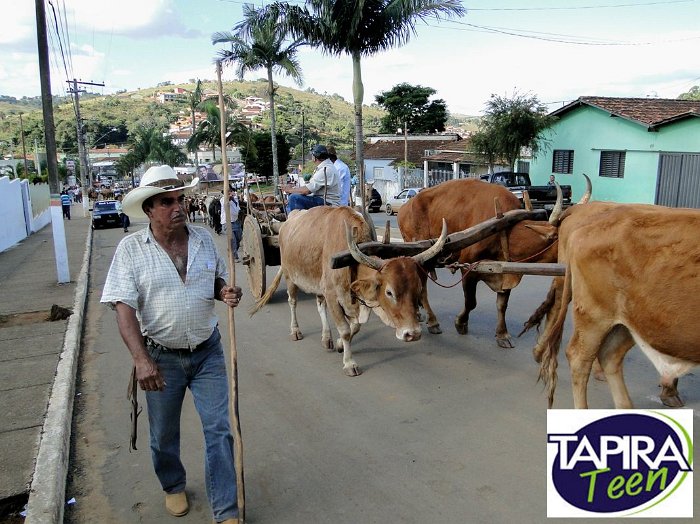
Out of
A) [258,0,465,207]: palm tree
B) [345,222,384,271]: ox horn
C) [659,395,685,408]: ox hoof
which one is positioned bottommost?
[659,395,685,408]: ox hoof

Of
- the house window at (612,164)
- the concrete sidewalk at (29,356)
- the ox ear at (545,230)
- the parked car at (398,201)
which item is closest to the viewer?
the concrete sidewalk at (29,356)

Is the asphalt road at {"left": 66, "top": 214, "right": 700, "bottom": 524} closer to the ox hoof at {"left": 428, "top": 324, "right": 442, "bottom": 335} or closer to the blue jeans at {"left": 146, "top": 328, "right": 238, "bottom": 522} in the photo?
the ox hoof at {"left": 428, "top": 324, "right": 442, "bottom": 335}

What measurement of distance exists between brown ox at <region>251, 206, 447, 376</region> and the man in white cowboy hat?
180 centimetres

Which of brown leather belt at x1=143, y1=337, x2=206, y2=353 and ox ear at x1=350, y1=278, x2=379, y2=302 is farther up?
brown leather belt at x1=143, y1=337, x2=206, y2=353

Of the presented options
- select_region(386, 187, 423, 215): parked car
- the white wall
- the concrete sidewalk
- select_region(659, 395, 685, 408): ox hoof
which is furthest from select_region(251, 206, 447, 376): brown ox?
select_region(386, 187, 423, 215): parked car

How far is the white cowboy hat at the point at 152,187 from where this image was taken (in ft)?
10.5

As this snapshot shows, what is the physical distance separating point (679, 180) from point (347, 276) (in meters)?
17.0

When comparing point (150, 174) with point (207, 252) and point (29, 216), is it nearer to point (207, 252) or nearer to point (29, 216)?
point (207, 252)

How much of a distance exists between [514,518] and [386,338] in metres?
3.68

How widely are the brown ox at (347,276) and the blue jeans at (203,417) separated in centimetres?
179

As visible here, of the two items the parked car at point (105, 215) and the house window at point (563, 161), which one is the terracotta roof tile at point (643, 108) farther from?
the parked car at point (105, 215)

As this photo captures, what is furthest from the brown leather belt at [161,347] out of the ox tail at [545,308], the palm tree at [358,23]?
the palm tree at [358,23]

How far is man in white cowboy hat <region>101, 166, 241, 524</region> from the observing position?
10.3ft

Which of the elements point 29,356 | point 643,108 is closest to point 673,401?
point 29,356
